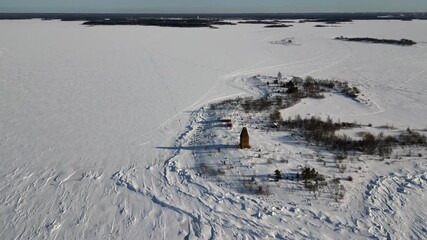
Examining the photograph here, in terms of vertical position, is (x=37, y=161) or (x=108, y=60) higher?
(x=37, y=161)

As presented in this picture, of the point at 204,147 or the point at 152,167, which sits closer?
the point at 152,167

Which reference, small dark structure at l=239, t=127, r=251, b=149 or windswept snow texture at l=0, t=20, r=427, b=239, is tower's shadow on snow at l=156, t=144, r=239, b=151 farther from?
small dark structure at l=239, t=127, r=251, b=149

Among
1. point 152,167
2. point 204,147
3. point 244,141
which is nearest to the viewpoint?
point 152,167

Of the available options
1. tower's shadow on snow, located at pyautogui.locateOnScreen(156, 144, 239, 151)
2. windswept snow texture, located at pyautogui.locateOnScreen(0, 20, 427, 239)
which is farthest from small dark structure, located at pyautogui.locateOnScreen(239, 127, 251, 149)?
windswept snow texture, located at pyautogui.locateOnScreen(0, 20, 427, 239)

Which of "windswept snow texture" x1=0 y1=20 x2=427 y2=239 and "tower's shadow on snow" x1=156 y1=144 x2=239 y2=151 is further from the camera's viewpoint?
"tower's shadow on snow" x1=156 y1=144 x2=239 y2=151

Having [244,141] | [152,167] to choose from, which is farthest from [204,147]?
[152,167]

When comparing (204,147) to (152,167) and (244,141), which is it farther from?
(152,167)

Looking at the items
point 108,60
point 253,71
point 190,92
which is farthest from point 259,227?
point 108,60

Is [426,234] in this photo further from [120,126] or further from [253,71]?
[253,71]

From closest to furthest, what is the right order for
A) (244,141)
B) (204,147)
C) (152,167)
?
(152,167), (244,141), (204,147)
